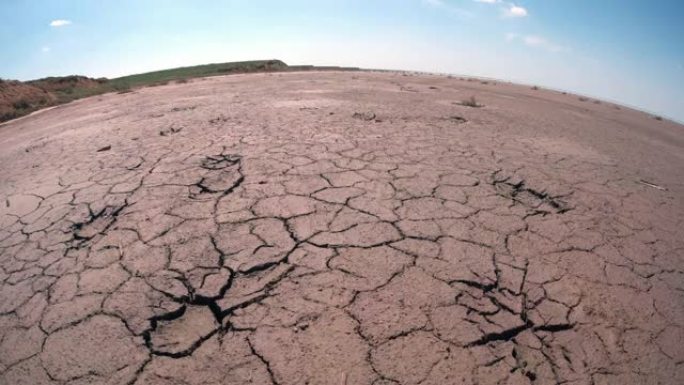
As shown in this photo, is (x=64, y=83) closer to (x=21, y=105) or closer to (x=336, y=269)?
(x=21, y=105)

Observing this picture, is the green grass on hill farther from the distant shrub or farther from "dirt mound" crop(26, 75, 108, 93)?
the distant shrub

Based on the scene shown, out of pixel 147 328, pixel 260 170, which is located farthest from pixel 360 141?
pixel 147 328

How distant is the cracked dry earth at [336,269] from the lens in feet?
4.54

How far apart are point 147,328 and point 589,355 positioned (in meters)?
1.76

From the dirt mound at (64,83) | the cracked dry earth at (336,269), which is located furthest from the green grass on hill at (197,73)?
the cracked dry earth at (336,269)

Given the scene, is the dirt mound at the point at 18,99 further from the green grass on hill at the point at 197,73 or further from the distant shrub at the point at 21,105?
the green grass on hill at the point at 197,73

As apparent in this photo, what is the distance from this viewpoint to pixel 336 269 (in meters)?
1.81

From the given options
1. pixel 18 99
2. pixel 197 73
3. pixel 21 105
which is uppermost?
pixel 197 73

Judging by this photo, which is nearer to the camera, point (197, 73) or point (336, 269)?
point (336, 269)

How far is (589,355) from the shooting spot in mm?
1434

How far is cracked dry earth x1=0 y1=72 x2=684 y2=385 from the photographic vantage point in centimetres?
138

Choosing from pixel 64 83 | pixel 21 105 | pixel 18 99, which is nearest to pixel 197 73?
pixel 64 83

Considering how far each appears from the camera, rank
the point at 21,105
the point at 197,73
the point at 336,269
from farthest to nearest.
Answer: the point at 197,73 < the point at 21,105 < the point at 336,269

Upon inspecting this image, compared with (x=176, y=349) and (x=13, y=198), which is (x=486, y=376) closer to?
(x=176, y=349)
